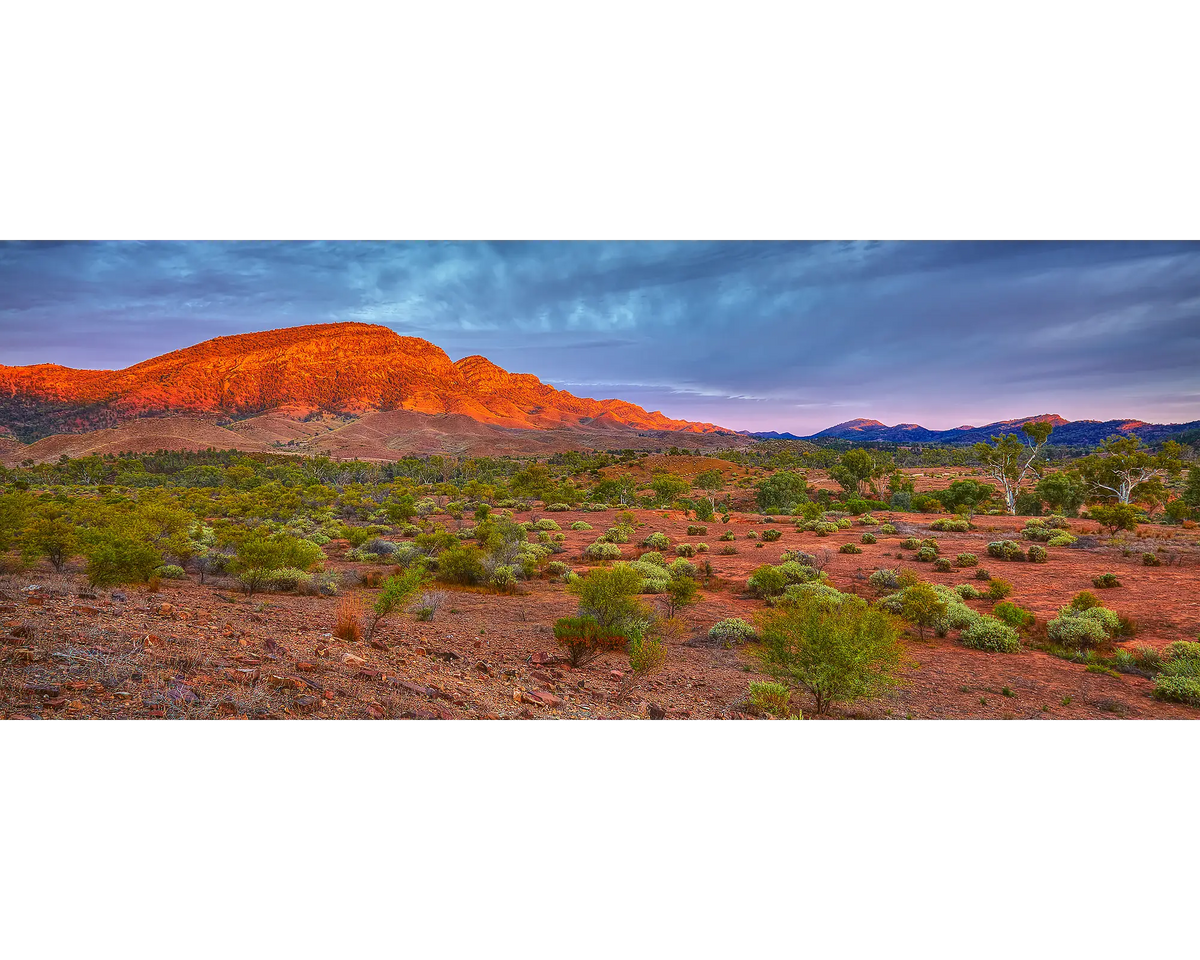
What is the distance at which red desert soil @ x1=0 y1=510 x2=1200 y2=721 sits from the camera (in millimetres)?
3074

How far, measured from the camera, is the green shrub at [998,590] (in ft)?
21.9

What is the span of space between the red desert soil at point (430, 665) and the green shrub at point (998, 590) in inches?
7.4

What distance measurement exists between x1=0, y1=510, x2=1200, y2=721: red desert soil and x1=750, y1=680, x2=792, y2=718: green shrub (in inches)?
5.2

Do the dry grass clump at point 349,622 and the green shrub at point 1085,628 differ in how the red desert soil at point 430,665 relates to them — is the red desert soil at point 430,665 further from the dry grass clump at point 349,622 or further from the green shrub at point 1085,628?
the green shrub at point 1085,628

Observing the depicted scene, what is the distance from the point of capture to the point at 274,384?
8.63 metres

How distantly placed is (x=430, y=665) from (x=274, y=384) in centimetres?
759

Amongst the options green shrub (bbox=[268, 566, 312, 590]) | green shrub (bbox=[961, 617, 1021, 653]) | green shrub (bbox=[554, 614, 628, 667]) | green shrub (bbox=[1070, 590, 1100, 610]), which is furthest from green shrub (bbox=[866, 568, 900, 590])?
green shrub (bbox=[268, 566, 312, 590])

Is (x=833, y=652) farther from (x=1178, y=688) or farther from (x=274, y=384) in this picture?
(x=274, y=384)

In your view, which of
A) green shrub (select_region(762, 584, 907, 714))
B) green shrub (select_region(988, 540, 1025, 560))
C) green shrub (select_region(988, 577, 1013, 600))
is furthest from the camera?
green shrub (select_region(988, 540, 1025, 560))

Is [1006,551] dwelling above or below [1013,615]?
above

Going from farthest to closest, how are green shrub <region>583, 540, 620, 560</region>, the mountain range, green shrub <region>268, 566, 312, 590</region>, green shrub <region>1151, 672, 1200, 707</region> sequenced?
green shrub <region>583, 540, 620, 560</region>, the mountain range, green shrub <region>268, 566, 312, 590</region>, green shrub <region>1151, 672, 1200, 707</region>

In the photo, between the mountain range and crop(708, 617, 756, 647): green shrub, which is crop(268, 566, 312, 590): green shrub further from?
crop(708, 617, 756, 647): green shrub

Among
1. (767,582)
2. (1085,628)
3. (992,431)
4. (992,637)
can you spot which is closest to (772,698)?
(767,582)
